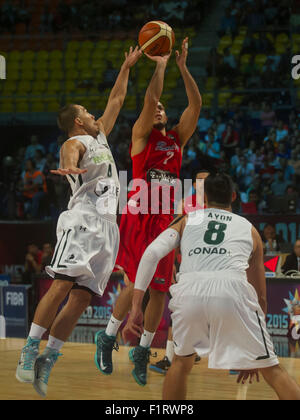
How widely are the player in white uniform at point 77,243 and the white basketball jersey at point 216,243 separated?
1208mm

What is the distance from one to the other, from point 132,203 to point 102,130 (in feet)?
2.26

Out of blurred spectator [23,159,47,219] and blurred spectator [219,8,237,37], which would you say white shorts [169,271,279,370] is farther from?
blurred spectator [219,8,237,37]

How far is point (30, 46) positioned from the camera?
719 inches

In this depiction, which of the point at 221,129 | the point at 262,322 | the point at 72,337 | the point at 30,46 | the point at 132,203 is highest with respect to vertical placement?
the point at 30,46

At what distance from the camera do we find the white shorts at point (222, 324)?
3.81 meters

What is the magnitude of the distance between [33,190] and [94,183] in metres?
8.17

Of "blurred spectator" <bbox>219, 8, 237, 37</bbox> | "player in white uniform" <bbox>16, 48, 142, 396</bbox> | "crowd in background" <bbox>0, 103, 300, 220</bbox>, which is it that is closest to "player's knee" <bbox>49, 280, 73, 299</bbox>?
"player in white uniform" <bbox>16, 48, 142, 396</bbox>

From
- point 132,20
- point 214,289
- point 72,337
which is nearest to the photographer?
point 214,289

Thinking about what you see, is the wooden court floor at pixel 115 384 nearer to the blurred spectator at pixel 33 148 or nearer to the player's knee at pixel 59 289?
the player's knee at pixel 59 289

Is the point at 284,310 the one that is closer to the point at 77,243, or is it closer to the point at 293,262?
the point at 293,262

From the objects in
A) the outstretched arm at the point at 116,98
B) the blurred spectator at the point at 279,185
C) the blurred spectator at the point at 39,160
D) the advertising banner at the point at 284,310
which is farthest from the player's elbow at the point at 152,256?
the blurred spectator at the point at 39,160

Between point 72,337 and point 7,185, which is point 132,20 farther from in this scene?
point 72,337
